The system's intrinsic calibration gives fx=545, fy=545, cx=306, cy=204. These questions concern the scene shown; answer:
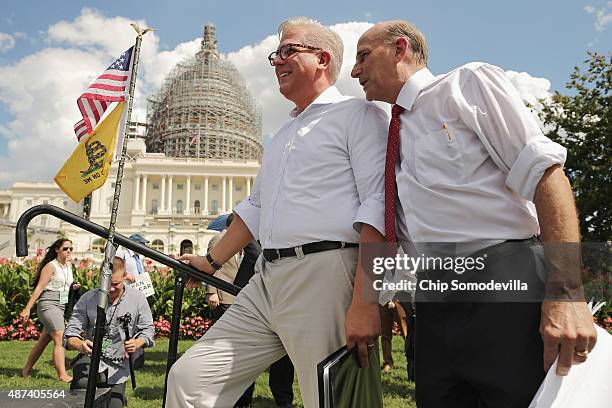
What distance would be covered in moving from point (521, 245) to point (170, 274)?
37.8 feet

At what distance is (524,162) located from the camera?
1749 mm

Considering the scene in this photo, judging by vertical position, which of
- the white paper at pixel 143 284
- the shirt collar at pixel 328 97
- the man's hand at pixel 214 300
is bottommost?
the man's hand at pixel 214 300

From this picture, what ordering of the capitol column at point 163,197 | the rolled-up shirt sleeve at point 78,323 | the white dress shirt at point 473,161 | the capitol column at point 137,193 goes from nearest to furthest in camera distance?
the white dress shirt at point 473,161 < the rolled-up shirt sleeve at point 78,323 < the capitol column at point 163,197 < the capitol column at point 137,193

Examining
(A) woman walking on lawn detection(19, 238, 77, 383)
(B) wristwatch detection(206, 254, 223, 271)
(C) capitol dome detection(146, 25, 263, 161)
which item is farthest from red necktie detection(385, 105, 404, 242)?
(C) capitol dome detection(146, 25, 263, 161)

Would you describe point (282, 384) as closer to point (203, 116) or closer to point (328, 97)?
point (328, 97)

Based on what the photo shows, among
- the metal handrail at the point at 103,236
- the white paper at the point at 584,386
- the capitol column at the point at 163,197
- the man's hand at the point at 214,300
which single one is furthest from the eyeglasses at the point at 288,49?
the capitol column at the point at 163,197

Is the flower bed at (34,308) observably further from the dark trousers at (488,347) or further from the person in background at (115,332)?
the dark trousers at (488,347)

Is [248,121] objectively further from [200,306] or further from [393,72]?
[393,72]

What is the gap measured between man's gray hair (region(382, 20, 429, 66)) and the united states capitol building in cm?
6995

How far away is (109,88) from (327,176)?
1786 mm

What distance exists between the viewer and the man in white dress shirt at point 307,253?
2.22 m

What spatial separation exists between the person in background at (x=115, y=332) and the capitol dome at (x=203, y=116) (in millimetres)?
84905

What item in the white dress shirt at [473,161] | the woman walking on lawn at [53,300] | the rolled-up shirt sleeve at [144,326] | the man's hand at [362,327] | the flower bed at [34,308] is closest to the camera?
the white dress shirt at [473,161]

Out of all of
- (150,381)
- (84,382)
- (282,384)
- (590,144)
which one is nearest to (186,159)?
(590,144)
